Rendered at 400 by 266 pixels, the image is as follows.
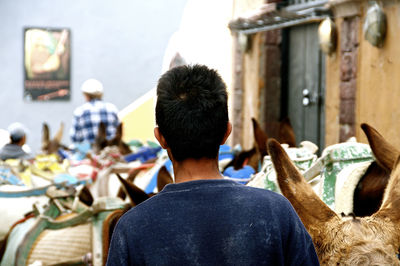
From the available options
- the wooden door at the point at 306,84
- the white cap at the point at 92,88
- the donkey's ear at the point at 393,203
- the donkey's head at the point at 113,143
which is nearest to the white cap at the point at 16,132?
the donkey's head at the point at 113,143

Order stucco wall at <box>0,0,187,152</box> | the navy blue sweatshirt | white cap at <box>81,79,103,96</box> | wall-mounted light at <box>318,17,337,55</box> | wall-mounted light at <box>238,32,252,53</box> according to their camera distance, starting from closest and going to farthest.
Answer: the navy blue sweatshirt
wall-mounted light at <box>318,17,337,55</box>
white cap at <box>81,79,103,96</box>
wall-mounted light at <box>238,32,252,53</box>
stucco wall at <box>0,0,187,152</box>

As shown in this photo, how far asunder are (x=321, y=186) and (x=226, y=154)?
209cm

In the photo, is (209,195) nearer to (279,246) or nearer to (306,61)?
(279,246)

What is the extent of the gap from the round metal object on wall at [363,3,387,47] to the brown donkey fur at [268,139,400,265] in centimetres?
440

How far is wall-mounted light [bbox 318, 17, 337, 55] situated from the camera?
6.94m

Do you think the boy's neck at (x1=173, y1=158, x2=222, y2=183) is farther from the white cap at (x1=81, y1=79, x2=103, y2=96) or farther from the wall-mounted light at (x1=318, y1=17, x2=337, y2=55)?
the white cap at (x1=81, y1=79, x2=103, y2=96)

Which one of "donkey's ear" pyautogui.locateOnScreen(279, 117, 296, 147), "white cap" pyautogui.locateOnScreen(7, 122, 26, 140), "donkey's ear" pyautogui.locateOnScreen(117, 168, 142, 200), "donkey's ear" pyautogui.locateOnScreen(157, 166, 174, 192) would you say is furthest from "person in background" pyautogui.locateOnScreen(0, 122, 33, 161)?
"donkey's ear" pyautogui.locateOnScreen(157, 166, 174, 192)

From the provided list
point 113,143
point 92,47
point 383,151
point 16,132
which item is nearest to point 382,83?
point 113,143

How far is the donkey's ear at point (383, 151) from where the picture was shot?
2.12 m

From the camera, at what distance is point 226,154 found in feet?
14.4

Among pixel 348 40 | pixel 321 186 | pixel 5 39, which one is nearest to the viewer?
pixel 321 186

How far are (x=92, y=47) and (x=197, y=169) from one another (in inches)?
543

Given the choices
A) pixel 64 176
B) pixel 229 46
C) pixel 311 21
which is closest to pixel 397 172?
pixel 64 176

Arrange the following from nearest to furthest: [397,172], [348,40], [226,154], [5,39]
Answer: [397,172] < [226,154] < [348,40] < [5,39]
